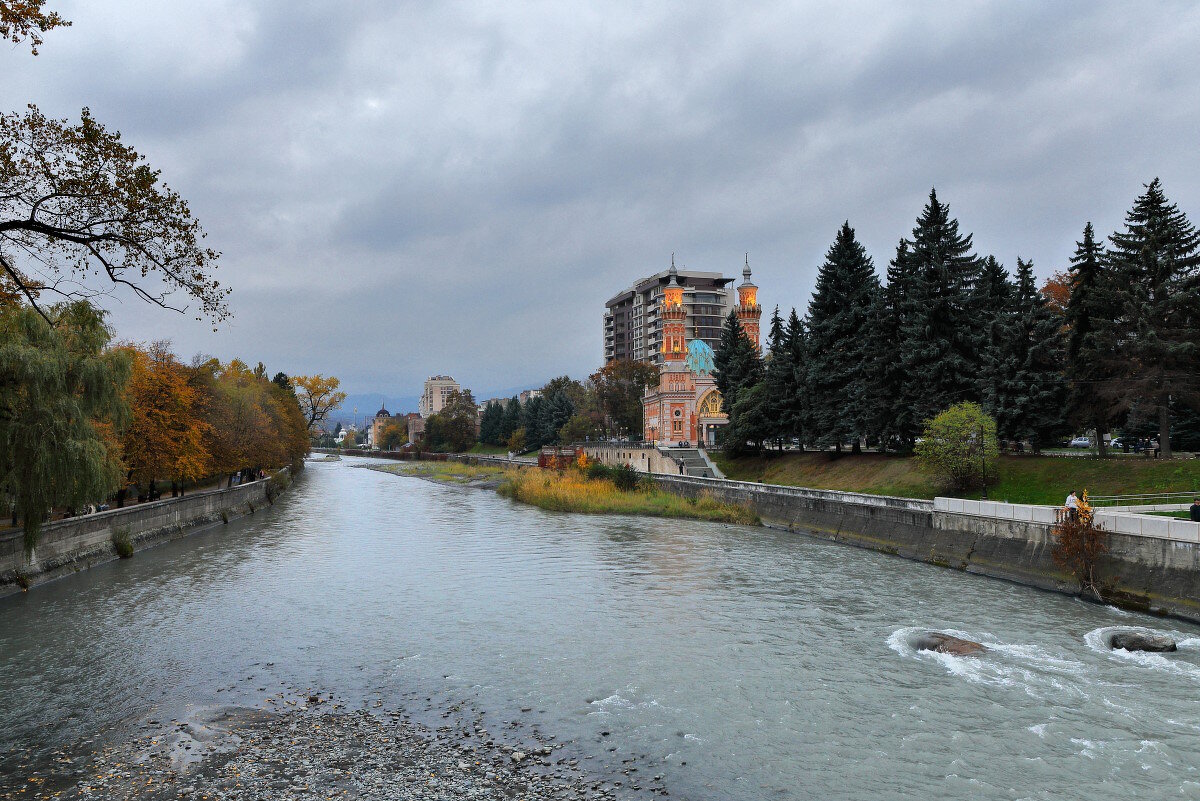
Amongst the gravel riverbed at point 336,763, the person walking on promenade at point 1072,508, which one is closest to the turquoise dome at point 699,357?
the person walking on promenade at point 1072,508

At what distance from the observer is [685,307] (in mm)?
150125

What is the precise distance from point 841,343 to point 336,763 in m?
47.6

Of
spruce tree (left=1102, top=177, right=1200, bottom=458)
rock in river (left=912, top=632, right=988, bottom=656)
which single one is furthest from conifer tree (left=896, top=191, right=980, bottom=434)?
rock in river (left=912, top=632, right=988, bottom=656)

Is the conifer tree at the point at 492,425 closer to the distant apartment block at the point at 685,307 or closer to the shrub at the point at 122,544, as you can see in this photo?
the distant apartment block at the point at 685,307

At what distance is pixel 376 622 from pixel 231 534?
2479 centimetres

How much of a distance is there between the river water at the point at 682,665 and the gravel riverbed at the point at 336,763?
0.75m

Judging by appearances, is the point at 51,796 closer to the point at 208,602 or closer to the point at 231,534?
the point at 208,602

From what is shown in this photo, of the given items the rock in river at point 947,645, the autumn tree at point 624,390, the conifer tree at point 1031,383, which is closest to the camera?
the rock in river at point 947,645

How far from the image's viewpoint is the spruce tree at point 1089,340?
36.7 metres

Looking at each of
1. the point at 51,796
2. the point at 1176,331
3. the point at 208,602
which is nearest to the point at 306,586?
the point at 208,602

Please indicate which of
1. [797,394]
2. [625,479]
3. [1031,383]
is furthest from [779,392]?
[1031,383]

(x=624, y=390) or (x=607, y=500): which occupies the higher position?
(x=624, y=390)

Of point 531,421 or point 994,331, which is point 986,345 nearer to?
point 994,331

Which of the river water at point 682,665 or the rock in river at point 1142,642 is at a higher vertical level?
the rock in river at point 1142,642
